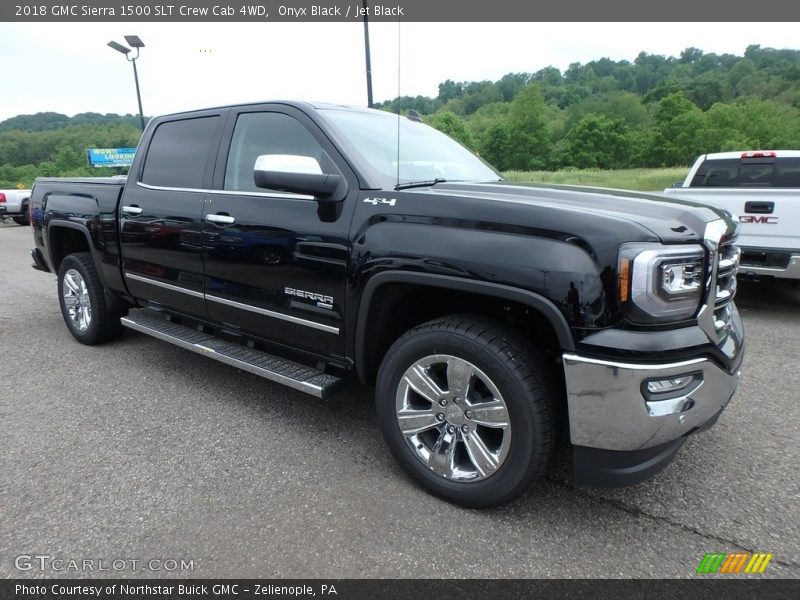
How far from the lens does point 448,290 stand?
8.63 ft

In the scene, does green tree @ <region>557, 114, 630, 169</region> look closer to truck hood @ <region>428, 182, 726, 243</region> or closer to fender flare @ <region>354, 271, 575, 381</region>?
truck hood @ <region>428, 182, 726, 243</region>

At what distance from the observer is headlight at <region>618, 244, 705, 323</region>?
201 cm

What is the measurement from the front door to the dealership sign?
119 feet

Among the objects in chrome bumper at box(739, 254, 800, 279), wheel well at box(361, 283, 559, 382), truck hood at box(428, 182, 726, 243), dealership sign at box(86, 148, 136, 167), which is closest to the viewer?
truck hood at box(428, 182, 726, 243)

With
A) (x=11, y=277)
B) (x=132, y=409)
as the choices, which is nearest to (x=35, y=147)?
(x=11, y=277)

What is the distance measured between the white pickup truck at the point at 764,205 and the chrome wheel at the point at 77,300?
19.0 feet

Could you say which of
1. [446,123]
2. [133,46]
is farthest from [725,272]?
[133,46]

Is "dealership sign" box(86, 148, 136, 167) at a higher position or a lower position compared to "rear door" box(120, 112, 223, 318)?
higher

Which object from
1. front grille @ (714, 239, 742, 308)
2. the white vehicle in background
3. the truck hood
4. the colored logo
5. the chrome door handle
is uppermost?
the truck hood

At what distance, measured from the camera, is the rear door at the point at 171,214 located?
11.6 ft

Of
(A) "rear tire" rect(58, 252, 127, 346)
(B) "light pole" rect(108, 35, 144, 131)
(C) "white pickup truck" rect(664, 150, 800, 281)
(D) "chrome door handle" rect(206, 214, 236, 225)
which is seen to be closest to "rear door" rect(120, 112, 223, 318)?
(D) "chrome door handle" rect(206, 214, 236, 225)

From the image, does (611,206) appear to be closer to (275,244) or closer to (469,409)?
(469,409)

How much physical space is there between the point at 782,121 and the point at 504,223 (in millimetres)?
69338
